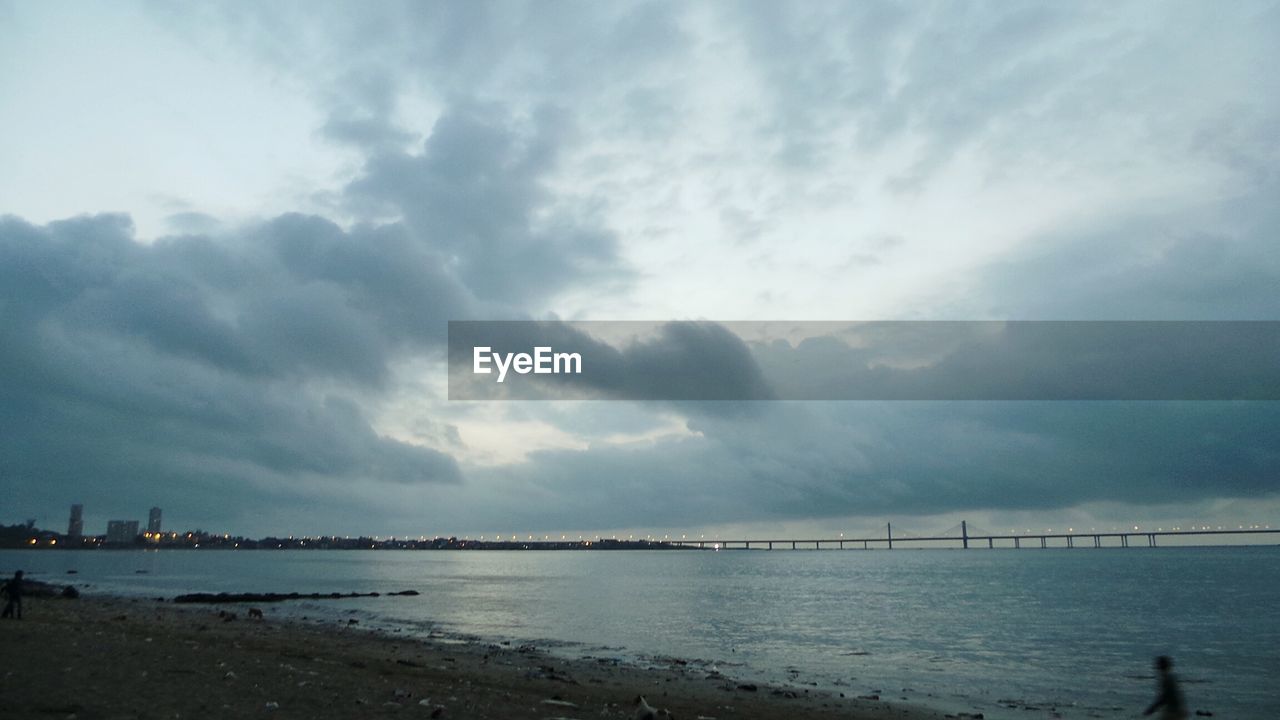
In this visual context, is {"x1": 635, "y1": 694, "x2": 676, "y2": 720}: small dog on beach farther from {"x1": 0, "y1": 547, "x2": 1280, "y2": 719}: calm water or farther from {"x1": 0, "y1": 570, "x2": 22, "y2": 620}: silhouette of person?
{"x1": 0, "y1": 570, "x2": 22, "y2": 620}: silhouette of person

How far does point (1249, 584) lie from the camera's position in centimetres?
10856

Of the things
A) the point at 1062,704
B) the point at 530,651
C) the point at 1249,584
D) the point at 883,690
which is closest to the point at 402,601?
the point at 530,651

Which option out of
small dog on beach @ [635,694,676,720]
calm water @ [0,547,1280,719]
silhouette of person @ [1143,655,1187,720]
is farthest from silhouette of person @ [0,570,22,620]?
silhouette of person @ [1143,655,1187,720]

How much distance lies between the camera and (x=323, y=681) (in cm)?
1986

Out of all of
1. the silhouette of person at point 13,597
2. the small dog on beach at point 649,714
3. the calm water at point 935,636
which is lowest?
the calm water at point 935,636

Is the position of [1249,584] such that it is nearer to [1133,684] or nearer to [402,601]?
[1133,684]

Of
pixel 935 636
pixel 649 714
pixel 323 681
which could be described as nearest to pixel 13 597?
pixel 323 681

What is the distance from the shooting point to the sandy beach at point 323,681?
614 inches

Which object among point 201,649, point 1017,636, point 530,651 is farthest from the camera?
point 1017,636

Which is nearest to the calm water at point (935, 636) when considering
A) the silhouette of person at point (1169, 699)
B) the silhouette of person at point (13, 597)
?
the silhouette of person at point (1169, 699)

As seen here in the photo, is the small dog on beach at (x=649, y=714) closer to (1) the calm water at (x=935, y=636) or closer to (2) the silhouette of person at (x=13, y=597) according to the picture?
(1) the calm water at (x=935, y=636)

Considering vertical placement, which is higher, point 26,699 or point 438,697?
point 26,699

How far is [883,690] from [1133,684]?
39.2 ft

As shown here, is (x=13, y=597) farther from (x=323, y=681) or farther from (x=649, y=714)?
(x=649, y=714)
